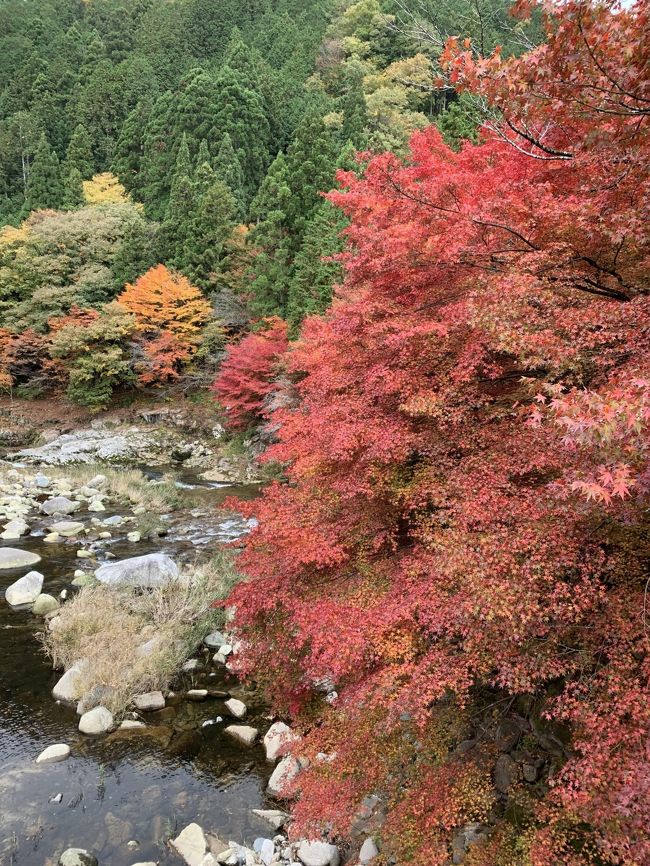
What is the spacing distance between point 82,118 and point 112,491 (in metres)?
37.9

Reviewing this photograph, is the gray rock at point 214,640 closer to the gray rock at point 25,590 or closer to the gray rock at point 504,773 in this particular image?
the gray rock at point 25,590

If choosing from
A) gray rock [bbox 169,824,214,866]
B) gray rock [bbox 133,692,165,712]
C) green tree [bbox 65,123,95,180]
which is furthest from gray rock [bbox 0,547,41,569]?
green tree [bbox 65,123,95,180]

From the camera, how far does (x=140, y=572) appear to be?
10305 mm

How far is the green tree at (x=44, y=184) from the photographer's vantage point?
118 feet

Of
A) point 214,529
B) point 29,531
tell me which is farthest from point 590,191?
point 29,531

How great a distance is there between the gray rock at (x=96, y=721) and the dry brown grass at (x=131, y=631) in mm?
128

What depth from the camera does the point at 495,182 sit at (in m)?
6.82

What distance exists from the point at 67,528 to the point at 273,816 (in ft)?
33.1

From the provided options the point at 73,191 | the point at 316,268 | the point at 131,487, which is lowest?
the point at 131,487

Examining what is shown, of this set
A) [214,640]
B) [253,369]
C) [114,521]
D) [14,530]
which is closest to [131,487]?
[114,521]

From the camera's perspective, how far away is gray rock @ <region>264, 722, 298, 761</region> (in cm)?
638

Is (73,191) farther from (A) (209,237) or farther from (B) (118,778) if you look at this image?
(B) (118,778)

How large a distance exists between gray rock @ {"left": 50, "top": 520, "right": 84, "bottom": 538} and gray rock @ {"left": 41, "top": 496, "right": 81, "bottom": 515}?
3.89 feet

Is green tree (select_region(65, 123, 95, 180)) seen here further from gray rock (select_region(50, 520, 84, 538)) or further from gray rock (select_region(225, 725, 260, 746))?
gray rock (select_region(225, 725, 260, 746))
